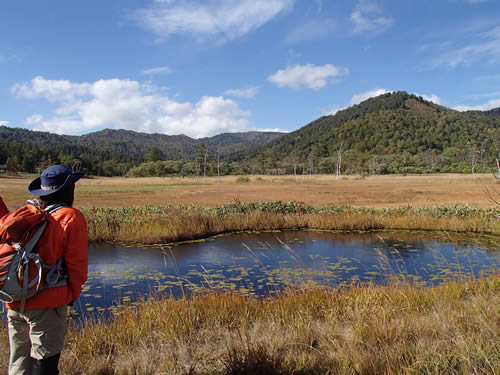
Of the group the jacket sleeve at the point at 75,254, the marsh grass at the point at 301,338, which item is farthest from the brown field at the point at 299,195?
the jacket sleeve at the point at 75,254

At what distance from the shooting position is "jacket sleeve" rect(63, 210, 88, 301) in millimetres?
2799

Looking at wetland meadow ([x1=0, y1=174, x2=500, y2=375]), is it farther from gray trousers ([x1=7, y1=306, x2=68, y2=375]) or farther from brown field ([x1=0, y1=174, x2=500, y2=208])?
brown field ([x1=0, y1=174, x2=500, y2=208])

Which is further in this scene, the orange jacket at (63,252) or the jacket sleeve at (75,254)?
the jacket sleeve at (75,254)

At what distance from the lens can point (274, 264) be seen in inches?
455

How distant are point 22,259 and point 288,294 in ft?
15.7

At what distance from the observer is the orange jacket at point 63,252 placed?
268cm

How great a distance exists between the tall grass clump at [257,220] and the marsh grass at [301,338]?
10.2 meters

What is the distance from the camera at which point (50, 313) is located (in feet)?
8.96

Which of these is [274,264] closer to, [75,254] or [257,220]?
[257,220]

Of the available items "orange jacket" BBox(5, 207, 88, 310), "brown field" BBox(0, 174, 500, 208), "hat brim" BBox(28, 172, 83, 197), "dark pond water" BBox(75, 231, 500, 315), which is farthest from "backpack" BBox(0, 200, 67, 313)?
"brown field" BBox(0, 174, 500, 208)

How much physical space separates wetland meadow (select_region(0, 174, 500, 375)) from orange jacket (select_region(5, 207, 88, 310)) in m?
1.42

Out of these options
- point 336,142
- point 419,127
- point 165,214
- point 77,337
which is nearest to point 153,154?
point 336,142

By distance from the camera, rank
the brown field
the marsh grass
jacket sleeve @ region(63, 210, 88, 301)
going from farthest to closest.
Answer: the brown field < the marsh grass < jacket sleeve @ region(63, 210, 88, 301)

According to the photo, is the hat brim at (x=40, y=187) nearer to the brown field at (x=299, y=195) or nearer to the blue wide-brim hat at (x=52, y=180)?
the blue wide-brim hat at (x=52, y=180)
